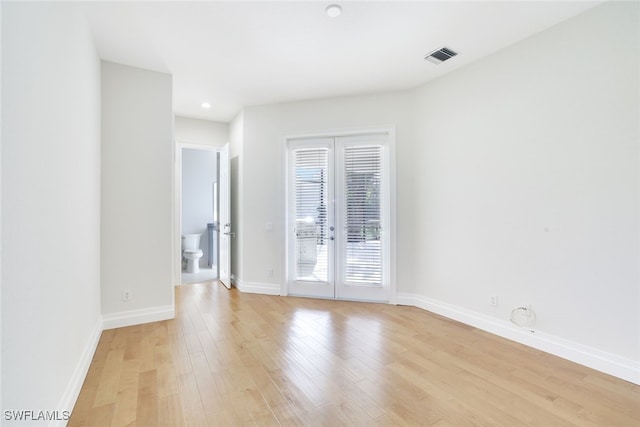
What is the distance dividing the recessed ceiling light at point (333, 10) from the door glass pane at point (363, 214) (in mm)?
1843

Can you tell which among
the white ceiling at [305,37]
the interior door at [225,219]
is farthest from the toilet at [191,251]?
the white ceiling at [305,37]

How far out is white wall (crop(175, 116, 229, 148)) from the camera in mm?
4816

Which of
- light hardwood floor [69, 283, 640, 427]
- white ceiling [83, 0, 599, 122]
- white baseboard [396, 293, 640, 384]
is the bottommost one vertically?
light hardwood floor [69, 283, 640, 427]

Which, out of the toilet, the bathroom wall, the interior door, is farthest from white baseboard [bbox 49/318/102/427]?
the bathroom wall

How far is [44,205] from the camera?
1450 millimetres

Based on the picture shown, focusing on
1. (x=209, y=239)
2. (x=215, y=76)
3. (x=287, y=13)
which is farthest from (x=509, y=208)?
(x=209, y=239)

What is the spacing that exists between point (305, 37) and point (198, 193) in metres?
5.00

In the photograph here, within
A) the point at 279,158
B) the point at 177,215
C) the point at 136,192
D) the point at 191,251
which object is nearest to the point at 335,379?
the point at 136,192

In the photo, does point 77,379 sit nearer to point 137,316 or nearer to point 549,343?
point 137,316

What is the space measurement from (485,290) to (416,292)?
2.95 feet

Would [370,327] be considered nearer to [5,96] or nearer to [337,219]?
[337,219]

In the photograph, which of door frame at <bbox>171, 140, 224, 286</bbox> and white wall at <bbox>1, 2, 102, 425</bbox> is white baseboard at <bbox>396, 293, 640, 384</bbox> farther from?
door frame at <bbox>171, 140, 224, 286</bbox>

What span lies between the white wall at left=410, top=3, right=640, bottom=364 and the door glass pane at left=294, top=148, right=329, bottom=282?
4.88 feet

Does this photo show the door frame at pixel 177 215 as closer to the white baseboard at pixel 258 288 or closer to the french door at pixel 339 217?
the white baseboard at pixel 258 288
